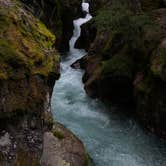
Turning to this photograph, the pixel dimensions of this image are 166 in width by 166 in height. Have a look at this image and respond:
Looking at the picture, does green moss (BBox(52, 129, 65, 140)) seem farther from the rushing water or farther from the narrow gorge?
the rushing water

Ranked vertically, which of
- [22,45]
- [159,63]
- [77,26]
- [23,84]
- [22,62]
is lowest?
[77,26]

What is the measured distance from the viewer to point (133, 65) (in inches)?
623

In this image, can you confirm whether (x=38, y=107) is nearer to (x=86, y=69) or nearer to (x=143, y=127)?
(x=143, y=127)

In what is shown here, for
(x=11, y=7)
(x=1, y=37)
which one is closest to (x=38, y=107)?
(x=1, y=37)

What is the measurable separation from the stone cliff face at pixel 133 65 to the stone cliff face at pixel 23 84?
226 inches

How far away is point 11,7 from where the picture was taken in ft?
27.3

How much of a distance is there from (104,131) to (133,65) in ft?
11.1

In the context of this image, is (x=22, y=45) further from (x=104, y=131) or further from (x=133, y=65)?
(x=133, y=65)

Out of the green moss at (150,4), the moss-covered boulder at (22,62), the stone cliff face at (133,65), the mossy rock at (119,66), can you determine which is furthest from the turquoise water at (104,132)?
the green moss at (150,4)

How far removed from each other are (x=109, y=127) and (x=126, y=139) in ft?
3.71

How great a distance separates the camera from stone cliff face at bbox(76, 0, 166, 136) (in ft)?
45.0

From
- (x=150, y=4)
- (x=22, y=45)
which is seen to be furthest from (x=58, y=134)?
(x=150, y=4)

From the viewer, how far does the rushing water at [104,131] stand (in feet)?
39.4

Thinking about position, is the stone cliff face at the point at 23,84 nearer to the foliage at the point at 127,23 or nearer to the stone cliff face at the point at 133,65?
the stone cliff face at the point at 133,65
